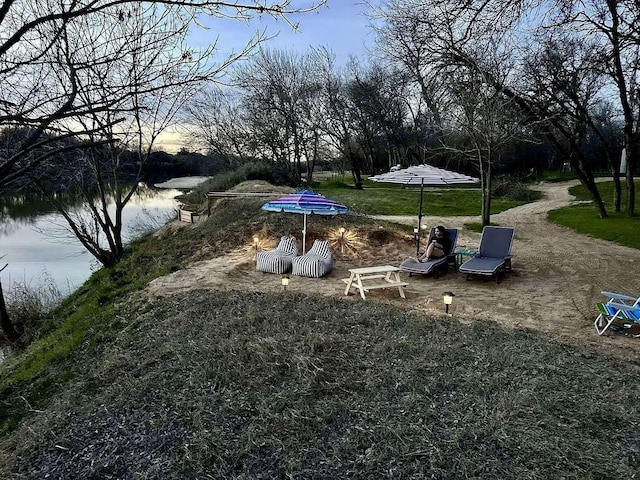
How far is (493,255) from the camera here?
891cm

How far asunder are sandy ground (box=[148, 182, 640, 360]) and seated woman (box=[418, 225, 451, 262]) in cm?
45

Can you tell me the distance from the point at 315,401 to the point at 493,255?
6.10 meters

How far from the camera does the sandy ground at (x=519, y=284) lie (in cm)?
625

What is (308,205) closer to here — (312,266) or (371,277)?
(312,266)

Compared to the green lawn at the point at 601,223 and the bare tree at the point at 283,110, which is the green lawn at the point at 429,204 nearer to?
the green lawn at the point at 601,223

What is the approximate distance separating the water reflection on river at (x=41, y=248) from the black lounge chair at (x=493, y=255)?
435 inches

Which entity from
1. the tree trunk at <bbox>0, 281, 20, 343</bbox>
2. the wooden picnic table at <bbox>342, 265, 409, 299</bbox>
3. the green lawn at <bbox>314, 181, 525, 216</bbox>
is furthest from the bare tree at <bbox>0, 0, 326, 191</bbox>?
the green lawn at <bbox>314, 181, 525, 216</bbox>

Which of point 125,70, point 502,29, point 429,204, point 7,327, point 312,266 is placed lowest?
point 7,327

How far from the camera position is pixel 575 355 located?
5.09 metres

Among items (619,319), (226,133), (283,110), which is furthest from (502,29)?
(226,133)

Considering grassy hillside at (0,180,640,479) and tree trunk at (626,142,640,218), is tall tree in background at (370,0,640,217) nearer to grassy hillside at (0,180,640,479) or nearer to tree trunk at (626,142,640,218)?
tree trunk at (626,142,640,218)

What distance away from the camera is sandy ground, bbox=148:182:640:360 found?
6.25 metres

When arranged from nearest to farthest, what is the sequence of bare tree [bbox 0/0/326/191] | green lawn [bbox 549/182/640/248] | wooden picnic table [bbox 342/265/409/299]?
1. bare tree [bbox 0/0/326/191]
2. wooden picnic table [bbox 342/265/409/299]
3. green lawn [bbox 549/182/640/248]

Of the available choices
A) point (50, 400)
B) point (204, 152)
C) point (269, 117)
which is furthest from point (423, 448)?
point (204, 152)
